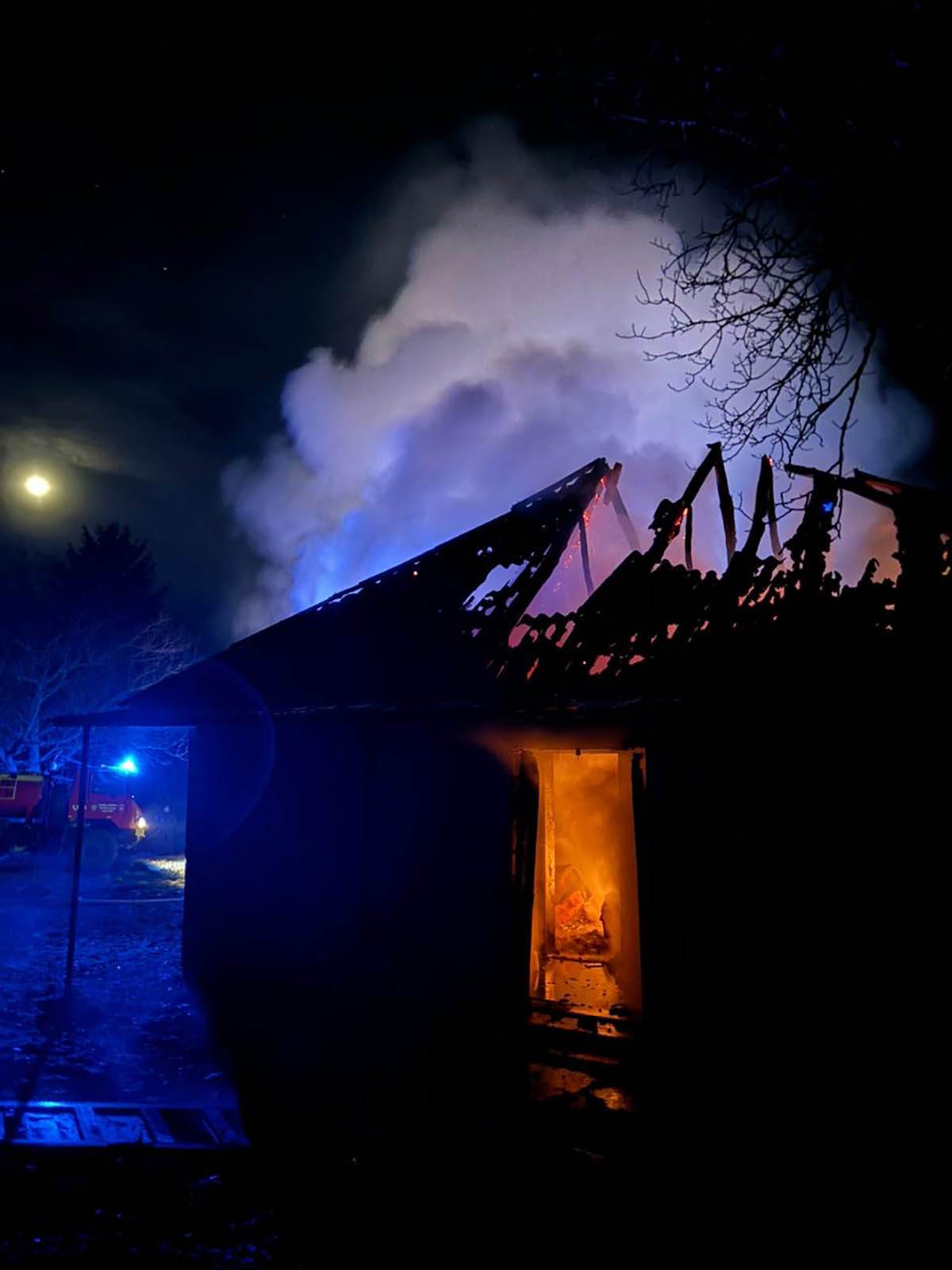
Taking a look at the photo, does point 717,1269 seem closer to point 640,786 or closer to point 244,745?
point 640,786

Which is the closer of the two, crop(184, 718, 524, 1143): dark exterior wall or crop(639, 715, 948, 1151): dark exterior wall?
crop(639, 715, 948, 1151): dark exterior wall

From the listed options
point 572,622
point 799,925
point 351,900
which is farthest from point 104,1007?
point 799,925

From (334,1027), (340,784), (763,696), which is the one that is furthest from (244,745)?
(763,696)

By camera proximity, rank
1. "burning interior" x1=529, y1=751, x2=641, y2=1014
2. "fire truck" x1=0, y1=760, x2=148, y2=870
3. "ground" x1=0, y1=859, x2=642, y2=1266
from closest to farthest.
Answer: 1. "ground" x1=0, y1=859, x2=642, y2=1266
2. "burning interior" x1=529, y1=751, x2=641, y2=1014
3. "fire truck" x1=0, y1=760, x2=148, y2=870

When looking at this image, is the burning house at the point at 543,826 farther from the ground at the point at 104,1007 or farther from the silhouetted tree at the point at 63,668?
the silhouetted tree at the point at 63,668

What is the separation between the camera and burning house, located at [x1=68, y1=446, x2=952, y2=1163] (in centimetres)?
686

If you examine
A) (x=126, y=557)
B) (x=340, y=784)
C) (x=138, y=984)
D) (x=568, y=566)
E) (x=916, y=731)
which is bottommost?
(x=138, y=984)

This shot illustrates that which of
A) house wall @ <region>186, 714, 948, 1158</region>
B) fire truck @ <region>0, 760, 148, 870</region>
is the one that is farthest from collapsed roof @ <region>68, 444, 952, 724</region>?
fire truck @ <region>0, 760, 148, 870</region>

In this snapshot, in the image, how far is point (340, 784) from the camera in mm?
9789

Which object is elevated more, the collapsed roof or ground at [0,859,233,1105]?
the collapsed roof

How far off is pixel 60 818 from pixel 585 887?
18.4 m

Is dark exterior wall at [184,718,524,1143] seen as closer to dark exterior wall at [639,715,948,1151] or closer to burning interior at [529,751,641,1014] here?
burning interior at [529,751,641,1014]

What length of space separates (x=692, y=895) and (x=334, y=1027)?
4.34 m

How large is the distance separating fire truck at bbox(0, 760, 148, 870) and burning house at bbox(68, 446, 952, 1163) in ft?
38.8
